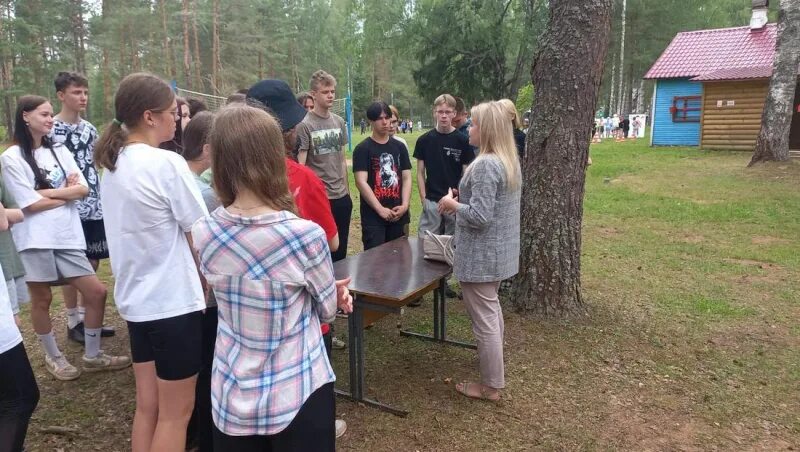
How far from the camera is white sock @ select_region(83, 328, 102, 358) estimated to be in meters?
3.63

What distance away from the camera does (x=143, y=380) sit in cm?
227

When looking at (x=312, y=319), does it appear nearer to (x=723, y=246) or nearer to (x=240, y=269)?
(x=240, y=269)

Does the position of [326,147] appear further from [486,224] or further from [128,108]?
[128,108]

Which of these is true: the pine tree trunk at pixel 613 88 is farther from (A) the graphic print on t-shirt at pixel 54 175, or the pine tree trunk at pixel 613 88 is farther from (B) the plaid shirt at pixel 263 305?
(B) the plaid shirt at pixel 263 305

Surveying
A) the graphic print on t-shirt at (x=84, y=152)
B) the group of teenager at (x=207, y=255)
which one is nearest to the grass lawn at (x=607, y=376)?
the group of teenager at (x=207, y=255)

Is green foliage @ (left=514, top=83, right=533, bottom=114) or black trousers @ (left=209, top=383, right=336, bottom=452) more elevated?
green foliage @ (left=514, top=83, right=533, bottom=114)

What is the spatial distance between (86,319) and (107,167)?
1.93 m

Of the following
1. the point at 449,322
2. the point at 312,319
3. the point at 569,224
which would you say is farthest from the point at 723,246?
the point at 312,319

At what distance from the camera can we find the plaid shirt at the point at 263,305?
1.56 metres

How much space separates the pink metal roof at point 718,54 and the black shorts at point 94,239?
766 inches

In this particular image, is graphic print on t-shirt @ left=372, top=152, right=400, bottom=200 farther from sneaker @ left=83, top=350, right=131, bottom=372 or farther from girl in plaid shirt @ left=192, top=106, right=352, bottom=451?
girl in plaid shirt @ left=192, top=106, right=352, bottom=451

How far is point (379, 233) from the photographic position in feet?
15.3

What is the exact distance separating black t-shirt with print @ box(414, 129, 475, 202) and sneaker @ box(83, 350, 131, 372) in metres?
2.76

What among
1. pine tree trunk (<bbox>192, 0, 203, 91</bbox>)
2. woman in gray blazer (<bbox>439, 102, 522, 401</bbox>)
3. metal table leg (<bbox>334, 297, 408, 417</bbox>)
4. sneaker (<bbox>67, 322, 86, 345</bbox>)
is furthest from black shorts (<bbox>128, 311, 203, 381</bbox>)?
pine tree trunk (<bbox>192, 0, 203, 91</bbox>)
